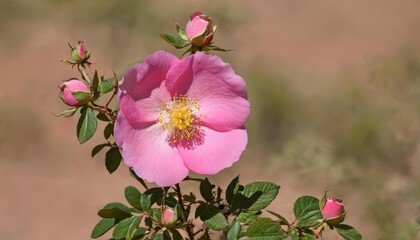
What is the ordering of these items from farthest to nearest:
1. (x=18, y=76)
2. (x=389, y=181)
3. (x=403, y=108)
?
(x=18, y=76) → (x=403, y=108) → (x=389, y=181)

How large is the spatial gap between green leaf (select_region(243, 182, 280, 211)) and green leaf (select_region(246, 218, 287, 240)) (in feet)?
0.18

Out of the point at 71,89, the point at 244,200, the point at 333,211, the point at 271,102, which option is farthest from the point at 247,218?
the point at 271,102

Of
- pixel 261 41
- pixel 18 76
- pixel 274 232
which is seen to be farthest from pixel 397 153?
pixel 274 232

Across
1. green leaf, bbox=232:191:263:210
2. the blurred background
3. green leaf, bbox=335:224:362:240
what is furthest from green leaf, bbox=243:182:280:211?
the blurred background

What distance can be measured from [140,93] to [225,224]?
24 cm

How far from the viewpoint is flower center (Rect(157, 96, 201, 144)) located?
113 cm

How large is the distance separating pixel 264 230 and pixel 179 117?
8.7 inches

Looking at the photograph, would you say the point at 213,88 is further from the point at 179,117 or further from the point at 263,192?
the point at 263,192

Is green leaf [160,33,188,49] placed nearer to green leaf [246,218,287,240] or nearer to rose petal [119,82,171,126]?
rose petal [119,82,171,126]

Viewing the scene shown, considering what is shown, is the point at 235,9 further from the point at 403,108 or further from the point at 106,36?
the point at 403,108

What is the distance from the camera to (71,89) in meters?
1.06

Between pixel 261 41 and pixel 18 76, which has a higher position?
pixel 261 41

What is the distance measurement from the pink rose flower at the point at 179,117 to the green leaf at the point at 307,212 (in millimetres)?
203

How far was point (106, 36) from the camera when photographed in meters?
3.25
